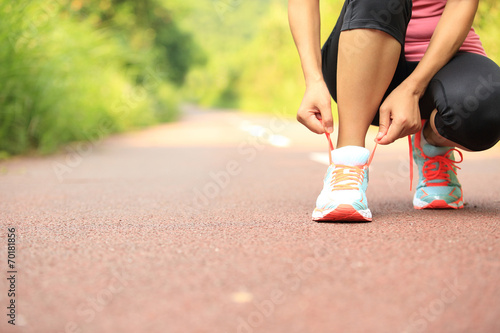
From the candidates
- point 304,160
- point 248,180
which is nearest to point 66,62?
point 304,160

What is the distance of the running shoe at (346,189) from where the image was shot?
2.02 meters

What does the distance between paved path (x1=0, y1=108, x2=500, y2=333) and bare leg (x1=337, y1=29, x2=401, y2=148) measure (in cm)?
40

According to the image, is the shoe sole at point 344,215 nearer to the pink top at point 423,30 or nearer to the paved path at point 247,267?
the paved path at point 247,267

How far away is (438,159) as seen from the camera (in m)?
2.47

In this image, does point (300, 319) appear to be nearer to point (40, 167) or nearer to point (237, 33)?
point (40, 167)

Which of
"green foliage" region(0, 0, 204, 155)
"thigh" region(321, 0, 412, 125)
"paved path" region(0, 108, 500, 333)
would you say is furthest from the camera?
"green foliage" region(0, 0, 204, 155)

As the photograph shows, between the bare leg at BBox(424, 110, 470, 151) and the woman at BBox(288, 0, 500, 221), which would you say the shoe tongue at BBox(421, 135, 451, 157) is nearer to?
the bare leg at BBox(424, 110, 470, 151)

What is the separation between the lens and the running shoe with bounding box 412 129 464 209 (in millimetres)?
2426

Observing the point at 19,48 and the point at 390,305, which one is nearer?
the point at 390,305

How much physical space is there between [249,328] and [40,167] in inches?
178

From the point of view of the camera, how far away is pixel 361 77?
2.18 metres

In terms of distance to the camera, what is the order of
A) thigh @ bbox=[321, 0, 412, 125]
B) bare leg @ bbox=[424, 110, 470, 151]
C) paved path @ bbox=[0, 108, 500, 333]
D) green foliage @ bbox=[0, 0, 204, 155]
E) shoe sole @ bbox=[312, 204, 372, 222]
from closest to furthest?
paved path @ bbox=[0, 108, 500, 333] < shoe sole @ bbox=[312, 204, 372, 222] < thigh @ bbox=[321, 0, 412, 125] < bare leg @ bbox=[424, 110, 470, 151] < green foliage @ bbox=[0, 0, 204, 155]

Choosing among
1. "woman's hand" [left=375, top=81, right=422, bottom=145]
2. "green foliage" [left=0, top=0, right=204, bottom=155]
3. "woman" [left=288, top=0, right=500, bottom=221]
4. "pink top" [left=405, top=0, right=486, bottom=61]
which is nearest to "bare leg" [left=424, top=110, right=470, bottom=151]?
"woman" [left=288, top=0, right=500, bottom=221]

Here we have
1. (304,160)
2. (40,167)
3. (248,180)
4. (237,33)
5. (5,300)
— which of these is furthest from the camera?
(237,33)
